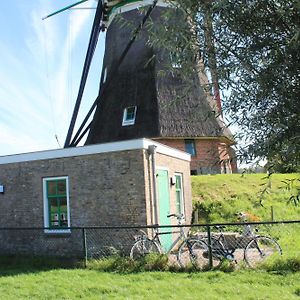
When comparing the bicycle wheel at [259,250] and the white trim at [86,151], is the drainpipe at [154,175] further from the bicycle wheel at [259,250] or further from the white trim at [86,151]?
the bicycle wheel at [259,250]

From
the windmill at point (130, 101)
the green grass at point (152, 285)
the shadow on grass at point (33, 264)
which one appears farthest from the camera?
the windmill at point (130, 101)

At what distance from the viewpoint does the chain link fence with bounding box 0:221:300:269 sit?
9688 millimetres

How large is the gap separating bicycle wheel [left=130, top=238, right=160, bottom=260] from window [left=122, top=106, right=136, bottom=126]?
15495mm

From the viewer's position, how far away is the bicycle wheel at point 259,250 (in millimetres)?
9555

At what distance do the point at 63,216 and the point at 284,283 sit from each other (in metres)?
7.02

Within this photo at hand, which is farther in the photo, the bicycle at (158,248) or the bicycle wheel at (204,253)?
the bicycle at (158,248)

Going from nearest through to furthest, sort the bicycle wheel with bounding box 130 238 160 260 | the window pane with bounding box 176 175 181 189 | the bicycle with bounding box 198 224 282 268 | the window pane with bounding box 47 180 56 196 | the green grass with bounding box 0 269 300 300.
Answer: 1. the green grass with bounding box 0 269 300 300
2. the bicycle with bounding box 198 224 282 268
3. the bicycle wheel with bounding box 130 238 160 260
4. the window pane with bounding box 47 180 56 196
5. the window pane with bounding box 176 175 181 189

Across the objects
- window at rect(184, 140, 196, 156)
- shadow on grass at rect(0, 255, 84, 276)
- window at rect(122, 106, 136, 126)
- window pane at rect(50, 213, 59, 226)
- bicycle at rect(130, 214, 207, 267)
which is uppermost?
window at rect(122, 106, 136, 126)

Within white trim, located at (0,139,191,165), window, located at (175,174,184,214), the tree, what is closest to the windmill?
window, located at (175,174,184,214)

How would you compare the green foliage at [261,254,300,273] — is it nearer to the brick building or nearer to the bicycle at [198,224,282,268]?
the bicycle at [198,224,282,268]

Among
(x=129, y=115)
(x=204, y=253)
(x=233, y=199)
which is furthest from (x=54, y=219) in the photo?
(x=129, y=115)

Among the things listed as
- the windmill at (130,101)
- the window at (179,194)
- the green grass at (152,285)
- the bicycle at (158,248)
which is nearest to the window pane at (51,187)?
the bicycle at (158,248)

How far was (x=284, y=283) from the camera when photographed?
25.8ft

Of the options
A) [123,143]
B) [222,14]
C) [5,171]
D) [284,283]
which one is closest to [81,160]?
[123,143]
